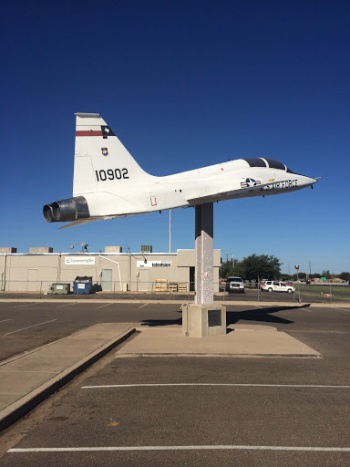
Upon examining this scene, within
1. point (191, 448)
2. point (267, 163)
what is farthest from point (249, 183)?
point (191, 448)

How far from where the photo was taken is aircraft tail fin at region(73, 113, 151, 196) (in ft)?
39.9

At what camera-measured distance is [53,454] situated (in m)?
4.50

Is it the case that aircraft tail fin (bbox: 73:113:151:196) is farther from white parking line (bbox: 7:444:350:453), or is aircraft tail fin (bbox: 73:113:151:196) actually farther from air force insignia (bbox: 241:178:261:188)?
white parking line (bbox: 7:444:350:453)

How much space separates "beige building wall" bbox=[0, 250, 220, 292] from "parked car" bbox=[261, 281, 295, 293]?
11695 mm

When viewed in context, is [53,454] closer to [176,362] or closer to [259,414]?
[259,414]

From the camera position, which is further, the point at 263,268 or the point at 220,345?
the point at 263,268

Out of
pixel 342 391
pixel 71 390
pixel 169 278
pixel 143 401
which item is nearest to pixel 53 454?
pixel 143 401

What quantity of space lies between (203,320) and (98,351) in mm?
3941

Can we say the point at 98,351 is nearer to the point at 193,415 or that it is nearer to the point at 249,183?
→ the point at 193,415

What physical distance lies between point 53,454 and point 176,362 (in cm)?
528

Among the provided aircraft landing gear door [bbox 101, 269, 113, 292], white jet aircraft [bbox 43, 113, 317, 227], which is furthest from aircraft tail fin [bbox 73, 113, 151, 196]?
aircraft landing gear door [bbox 101, 269, 113, 292]

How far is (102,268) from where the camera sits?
43.8 meters

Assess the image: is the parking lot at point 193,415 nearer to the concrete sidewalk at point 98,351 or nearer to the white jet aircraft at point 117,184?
the concrete sidewalk at point 98,351

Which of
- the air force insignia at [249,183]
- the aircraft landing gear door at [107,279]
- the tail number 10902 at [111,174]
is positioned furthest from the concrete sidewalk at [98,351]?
the aircraft landing gear door at [107,279]
